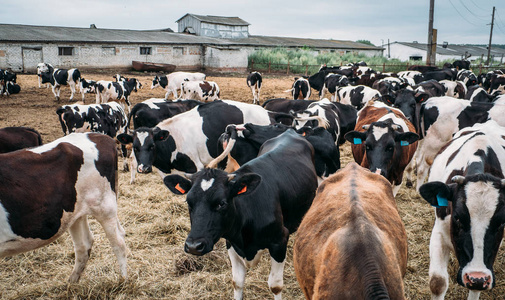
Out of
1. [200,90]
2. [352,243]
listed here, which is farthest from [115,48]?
[352,243]

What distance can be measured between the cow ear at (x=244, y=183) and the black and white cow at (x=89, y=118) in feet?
25.7

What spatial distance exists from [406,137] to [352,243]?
3.86 meters

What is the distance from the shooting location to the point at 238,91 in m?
22.6

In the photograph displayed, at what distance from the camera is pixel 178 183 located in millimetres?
3705

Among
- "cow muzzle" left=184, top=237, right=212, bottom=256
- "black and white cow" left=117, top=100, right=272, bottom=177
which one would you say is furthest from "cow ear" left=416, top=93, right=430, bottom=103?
"cow muzzle" left=184, top=237, right=212, bottom=256

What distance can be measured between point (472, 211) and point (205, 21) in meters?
45.0

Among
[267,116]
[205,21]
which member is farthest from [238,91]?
[205,21]

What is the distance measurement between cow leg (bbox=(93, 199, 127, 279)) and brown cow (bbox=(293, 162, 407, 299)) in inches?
93.6

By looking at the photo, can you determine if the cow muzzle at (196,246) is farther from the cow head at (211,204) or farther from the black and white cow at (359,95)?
the black and white cow at (359,95)

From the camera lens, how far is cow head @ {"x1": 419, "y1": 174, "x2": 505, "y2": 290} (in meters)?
3.10

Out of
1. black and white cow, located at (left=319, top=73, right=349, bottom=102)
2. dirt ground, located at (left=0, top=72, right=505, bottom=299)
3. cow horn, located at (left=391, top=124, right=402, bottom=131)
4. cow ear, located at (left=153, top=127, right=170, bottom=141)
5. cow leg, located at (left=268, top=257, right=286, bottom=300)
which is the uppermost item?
black and white cow, located at (left=319, top=73, right=349, bottom=102)

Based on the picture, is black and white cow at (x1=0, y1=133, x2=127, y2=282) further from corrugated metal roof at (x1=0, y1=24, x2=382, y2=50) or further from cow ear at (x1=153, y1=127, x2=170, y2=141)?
corrugated metal roof at (x1=0, y1=24, x2=382, y2=50)

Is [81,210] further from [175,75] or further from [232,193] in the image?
[175,75]

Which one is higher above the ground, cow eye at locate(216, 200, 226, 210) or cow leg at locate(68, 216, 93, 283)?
cow eye at locate(216, 200, 226, 210)
